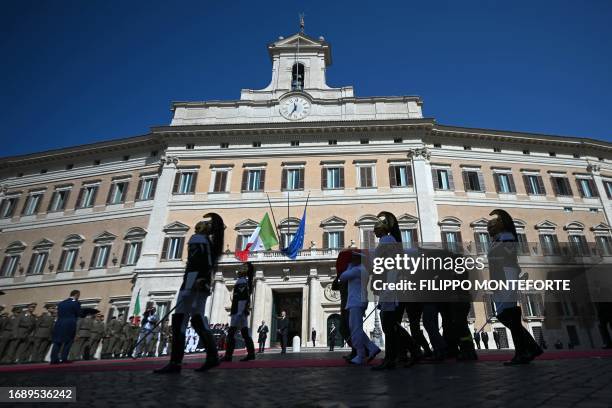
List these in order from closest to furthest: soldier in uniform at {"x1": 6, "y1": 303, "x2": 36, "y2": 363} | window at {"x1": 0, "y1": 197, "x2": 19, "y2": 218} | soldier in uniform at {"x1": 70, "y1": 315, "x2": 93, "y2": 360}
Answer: soldier in uniform at {"x1": 6, "y1": 303, "x2": 36, "y2": 363}, soldier in uniform at {"x1": 70, "y1": 315, "x2": 93, "y2": 360}, window at {"x1": 0, "y1": 197, "x2": 19, "y2": 218}

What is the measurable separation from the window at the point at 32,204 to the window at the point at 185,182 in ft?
36.8

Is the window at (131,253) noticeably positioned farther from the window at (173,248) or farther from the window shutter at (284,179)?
the window shutter at (284,179)

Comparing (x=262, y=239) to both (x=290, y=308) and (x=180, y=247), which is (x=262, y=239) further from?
(x=180, y=247)

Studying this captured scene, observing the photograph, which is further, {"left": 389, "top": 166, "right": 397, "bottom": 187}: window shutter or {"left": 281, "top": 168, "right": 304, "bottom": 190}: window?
{"left": 281, "top": 168, "right": 304, "bottom": 190}: window

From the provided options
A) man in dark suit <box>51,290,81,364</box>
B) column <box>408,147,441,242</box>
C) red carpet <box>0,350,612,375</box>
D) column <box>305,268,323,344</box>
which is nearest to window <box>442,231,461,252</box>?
column <box>408,147,441,242</box>

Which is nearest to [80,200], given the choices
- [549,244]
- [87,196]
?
[87,196]

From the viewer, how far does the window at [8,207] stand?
87.8 feet

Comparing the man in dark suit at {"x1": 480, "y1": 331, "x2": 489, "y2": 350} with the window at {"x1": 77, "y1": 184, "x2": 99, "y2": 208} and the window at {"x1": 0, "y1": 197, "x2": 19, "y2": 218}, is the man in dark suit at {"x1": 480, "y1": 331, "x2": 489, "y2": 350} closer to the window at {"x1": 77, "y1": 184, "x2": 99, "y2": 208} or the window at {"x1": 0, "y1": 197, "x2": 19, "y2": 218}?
the window at {"x1": 77, "y1": 184, "x2": 99, "y2": 208}

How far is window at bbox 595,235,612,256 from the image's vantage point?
22.9 metres

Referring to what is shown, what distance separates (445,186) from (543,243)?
6.83 meters

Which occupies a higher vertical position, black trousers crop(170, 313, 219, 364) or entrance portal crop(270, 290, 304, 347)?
entrance portal crop(270, 290, 304, 347)

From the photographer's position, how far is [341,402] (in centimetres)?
229

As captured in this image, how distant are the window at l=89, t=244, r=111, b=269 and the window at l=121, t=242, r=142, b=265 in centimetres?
132

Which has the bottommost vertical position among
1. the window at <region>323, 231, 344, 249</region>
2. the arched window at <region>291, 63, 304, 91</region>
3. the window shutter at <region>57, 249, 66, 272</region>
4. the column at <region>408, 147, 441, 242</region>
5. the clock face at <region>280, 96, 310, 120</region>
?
the window shutter at <region>57, 249, 66, 272</region>
